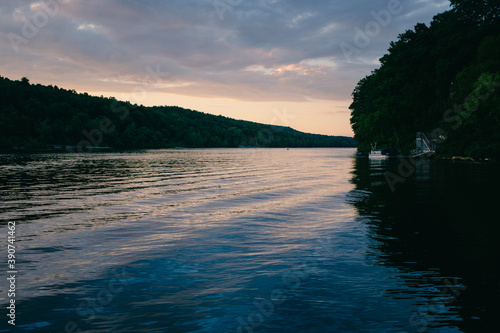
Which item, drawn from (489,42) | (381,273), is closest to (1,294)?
(381,273)

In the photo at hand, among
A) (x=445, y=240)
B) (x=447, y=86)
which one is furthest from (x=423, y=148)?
(x=445, y=240)

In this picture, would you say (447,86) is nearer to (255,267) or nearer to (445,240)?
(445,240)

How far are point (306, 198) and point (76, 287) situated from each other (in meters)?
18.4

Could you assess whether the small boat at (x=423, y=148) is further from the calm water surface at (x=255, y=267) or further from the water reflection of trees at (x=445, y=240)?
the calm water surface at (x=255, y=267)

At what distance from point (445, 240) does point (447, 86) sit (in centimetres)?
8082

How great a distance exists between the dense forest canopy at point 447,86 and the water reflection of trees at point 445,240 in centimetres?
3750

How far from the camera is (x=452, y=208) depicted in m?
19.9

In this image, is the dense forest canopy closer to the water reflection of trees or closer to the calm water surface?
the water reflection of trees

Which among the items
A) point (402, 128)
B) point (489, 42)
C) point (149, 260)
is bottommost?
point (149, 260)

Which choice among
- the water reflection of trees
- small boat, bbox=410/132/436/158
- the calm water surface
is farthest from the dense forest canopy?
the calm water surface

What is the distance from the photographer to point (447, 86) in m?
81.6

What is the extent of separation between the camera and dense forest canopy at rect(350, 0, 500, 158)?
5587cm

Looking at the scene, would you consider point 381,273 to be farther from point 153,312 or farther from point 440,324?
point 153,312

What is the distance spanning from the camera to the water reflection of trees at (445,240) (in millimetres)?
8195
